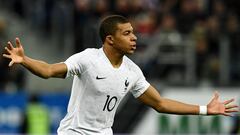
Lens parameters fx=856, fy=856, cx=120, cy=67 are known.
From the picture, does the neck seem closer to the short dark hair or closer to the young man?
the young man

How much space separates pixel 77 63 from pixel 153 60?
9976 millimetres

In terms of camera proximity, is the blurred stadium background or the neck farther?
the blurred stadium background

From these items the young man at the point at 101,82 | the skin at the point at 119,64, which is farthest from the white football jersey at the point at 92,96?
the skin at the point at 119,64

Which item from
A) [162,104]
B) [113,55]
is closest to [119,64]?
[113,55]

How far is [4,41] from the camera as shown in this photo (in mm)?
18812

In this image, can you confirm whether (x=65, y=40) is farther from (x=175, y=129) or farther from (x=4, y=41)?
(x=175, y=129)

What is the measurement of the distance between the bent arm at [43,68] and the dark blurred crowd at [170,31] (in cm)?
986

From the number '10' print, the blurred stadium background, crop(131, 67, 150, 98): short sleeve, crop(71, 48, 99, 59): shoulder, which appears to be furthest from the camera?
the blurred stadium background

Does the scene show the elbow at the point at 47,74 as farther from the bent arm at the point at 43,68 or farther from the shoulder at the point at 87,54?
the shoulder at the point at 87,54

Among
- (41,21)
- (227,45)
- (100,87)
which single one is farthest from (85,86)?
(41,21)

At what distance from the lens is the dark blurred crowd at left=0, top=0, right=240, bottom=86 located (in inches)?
697

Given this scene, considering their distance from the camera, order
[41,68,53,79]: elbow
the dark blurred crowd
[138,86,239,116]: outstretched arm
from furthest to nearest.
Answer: the dark blurred crowd → [138,86,239,116]: outstretched arm → [41,68,53,79]: elbow

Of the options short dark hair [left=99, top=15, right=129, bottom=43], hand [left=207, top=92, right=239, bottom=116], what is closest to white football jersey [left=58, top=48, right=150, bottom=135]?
short dark hair [left=99, top=15, right=129, bottom=43]

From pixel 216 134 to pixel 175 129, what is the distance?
89cm
